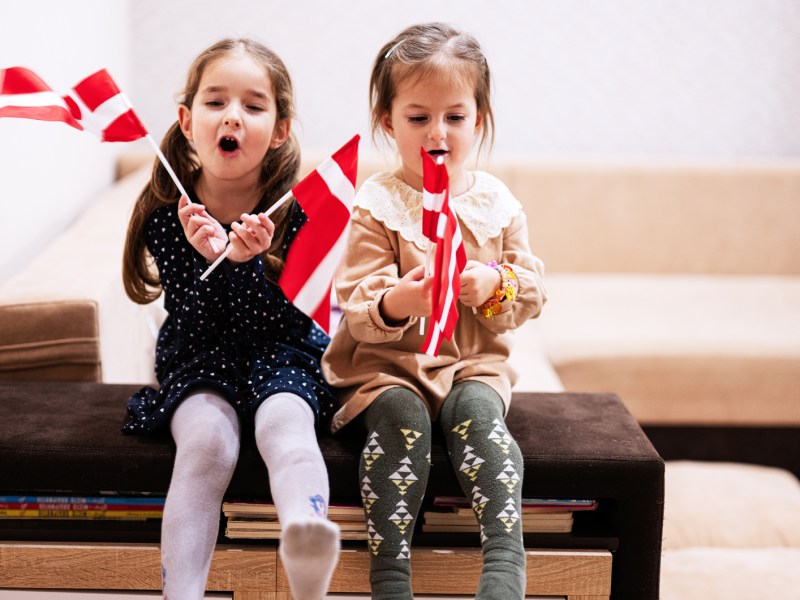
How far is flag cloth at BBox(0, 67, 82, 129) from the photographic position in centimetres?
134

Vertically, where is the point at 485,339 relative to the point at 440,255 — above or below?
below

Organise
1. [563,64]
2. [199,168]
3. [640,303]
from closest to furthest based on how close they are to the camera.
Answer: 1. [199,168]
2. [640,303]
3. [563,64]

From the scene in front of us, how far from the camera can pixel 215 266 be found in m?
1.30

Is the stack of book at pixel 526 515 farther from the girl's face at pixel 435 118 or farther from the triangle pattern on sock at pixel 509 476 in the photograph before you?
the girl's face at pixel 435 118

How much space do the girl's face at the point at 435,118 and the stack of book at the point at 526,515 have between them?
47 cm

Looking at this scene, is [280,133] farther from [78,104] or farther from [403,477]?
[403,477]

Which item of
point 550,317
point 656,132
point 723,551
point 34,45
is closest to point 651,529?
point 723,551

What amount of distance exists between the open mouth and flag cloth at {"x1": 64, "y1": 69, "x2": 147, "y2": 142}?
0.11m

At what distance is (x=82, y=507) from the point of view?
1.38 m

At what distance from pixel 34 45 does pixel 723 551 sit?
1640 millimetres

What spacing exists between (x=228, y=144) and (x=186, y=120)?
99mm

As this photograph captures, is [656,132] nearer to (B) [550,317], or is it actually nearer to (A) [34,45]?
(B) [550,317]

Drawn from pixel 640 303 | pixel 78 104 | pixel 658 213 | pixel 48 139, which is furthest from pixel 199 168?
pixel 658 213

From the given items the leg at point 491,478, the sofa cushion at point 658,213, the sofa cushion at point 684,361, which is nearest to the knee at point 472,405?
the leg at point 491,478
